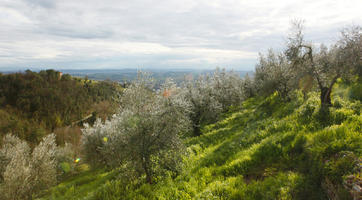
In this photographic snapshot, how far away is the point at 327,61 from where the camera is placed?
584 inches

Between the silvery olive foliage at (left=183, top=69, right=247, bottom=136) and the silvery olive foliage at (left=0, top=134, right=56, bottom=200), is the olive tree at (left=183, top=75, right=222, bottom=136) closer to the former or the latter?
the silvery olive foliage at (left=183, top=69, right=247, bottom=136)

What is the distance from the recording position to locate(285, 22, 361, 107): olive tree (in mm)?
11641

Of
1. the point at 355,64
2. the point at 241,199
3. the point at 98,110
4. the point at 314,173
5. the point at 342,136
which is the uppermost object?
the point at 355,64

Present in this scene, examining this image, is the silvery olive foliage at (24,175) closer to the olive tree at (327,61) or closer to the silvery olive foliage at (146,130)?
the silvery olive foliage at (146,130)

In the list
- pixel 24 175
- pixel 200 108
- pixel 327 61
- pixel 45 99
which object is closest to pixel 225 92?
pixel 200 108

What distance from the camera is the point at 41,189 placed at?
2177 centimetres

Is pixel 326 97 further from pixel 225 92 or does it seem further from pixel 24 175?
pixel 24 175

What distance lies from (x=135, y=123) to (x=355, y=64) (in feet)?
49.1

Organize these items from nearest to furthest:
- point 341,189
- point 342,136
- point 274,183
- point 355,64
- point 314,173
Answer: point 341,189 < point 314,173 < point 274,183 < point 342,136 < point 355,64

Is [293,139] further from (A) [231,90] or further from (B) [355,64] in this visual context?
(A) [231,90]

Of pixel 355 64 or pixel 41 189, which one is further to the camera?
pixel 41 189

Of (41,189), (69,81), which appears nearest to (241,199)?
(41,189)

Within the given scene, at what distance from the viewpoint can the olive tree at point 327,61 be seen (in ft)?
38.2

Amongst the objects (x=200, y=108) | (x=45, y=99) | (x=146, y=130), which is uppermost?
A: (x=146, y=130)
